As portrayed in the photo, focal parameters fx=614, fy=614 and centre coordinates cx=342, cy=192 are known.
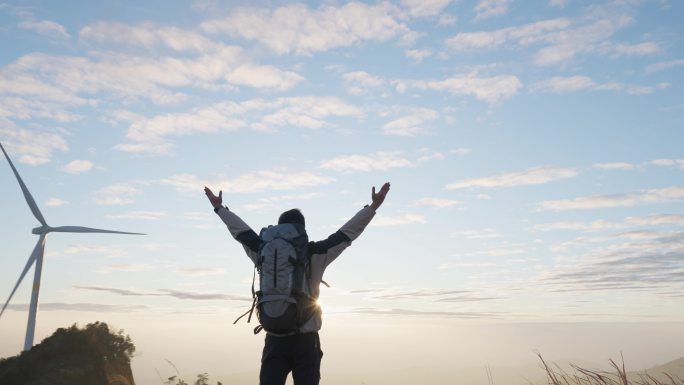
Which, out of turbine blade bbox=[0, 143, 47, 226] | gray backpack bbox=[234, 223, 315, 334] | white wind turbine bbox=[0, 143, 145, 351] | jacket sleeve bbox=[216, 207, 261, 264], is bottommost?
gray backpack bbox=[234, 223, 315, 334]

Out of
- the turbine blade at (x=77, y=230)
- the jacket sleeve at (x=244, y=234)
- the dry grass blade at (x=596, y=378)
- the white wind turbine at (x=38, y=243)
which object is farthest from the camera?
the turbine blade at (x=77, y=230)

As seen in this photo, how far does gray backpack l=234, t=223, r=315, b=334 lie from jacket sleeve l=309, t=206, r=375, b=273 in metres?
0.17

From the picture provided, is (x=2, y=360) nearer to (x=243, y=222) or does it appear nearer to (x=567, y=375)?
(x=243, y=222)

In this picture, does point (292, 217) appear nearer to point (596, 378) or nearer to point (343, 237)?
point (343, 237)

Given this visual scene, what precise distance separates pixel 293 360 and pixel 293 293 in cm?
96

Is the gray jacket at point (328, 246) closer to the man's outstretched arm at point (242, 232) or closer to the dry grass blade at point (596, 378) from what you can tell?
the man's outstretched arm at point (242, 232)

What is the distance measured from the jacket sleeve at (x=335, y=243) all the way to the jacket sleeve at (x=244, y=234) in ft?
3.21

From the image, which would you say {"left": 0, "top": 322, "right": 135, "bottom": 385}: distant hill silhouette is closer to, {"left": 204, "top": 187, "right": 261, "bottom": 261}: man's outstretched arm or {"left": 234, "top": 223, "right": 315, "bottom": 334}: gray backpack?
{"left": 204, "top": 187, "right": 261, "bottom": 261}: man's outstretched arm

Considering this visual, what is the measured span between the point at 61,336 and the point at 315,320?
86.6 ft

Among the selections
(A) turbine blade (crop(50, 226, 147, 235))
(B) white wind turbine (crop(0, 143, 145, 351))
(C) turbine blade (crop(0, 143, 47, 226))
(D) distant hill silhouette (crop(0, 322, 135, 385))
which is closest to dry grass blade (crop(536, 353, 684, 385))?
(D) distant hill silhouette (crop(0, 322, 135, 385))

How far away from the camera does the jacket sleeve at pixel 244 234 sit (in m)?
9.67

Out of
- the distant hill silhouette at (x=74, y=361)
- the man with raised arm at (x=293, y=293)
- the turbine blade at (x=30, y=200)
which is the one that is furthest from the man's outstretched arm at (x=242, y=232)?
the turbine blade at (x=30, y=200)

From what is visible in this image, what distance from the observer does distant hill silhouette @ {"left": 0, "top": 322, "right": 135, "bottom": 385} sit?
28.6m

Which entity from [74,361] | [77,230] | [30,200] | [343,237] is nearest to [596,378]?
[343,237]
